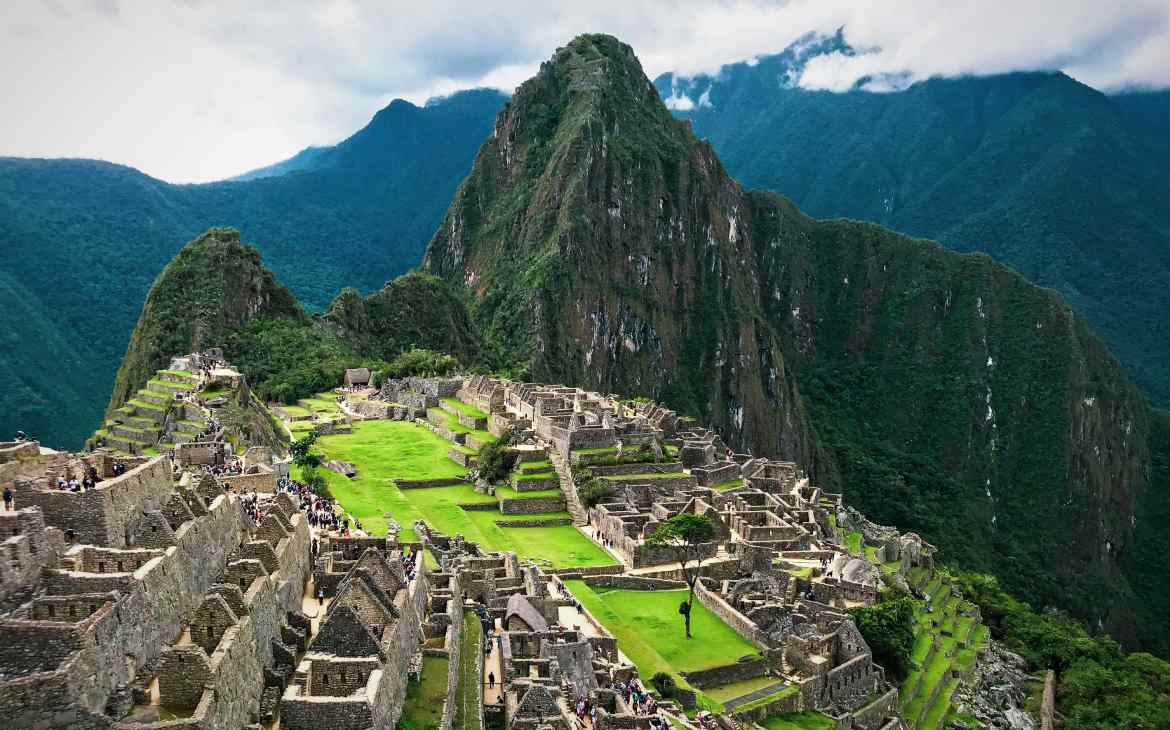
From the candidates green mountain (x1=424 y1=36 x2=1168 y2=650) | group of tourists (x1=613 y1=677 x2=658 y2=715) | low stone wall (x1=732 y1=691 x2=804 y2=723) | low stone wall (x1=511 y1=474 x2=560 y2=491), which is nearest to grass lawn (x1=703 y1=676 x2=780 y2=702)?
low stone wall (x1=732 y1=691 x2=804 y2=723)

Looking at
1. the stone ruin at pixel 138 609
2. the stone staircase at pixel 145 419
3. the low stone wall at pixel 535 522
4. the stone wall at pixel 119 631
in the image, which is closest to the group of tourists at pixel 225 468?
the stone staircase at pixel 145 419

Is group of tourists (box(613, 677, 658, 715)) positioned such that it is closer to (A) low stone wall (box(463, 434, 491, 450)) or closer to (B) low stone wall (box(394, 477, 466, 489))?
(B) low stone wall (box(394, 477, 466, 489))

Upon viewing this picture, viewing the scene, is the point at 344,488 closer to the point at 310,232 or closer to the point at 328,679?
the point at 328,679

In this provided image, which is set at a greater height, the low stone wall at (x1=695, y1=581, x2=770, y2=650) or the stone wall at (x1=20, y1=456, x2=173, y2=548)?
the stone wall at (x1=20, y1=456, x2=173, y2=548)

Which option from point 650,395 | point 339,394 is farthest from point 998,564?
point 339,394

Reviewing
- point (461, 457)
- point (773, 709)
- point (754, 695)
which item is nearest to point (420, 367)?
point (461, 457)

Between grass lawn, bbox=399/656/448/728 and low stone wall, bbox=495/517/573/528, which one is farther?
low stone wall, bbox=495/517/573/528
